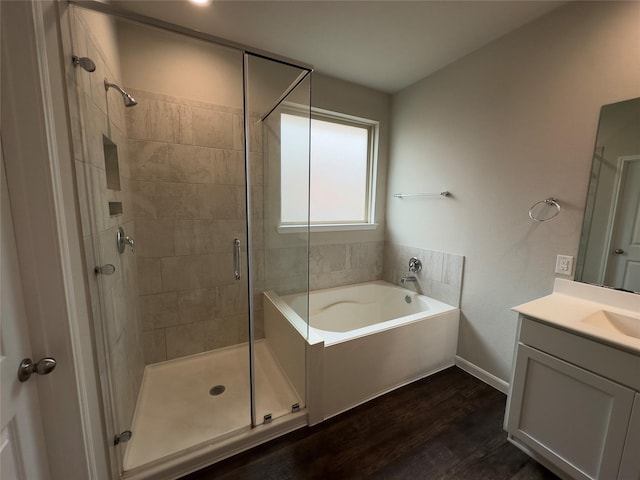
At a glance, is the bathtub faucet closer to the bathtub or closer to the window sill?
the bathtub

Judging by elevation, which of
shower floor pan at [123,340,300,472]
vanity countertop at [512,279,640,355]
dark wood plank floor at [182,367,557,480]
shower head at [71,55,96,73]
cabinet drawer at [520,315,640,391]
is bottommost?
dark wood plank floor at [182,367,557,480]

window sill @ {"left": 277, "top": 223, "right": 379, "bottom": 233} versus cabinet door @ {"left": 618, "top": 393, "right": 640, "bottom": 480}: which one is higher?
window sill @ {"left": 277, "top": 223, "right": 379, "bottom": 233}

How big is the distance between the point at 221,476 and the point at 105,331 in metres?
0.97

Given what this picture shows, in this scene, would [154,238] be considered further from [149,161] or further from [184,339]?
[184,339]

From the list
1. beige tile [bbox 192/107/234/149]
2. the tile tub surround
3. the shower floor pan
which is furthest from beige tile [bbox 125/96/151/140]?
the tile tub surround

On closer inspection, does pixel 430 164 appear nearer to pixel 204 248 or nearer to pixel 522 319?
pixel 522 319

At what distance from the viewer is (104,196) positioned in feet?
4.31

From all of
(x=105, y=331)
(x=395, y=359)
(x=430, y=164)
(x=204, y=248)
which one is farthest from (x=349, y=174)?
(x=105, y=331)

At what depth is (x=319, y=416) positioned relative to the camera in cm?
166

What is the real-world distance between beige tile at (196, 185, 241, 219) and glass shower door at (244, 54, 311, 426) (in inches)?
7.9

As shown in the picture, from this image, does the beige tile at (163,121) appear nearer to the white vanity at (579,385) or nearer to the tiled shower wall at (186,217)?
the tiled shower wall at (186,217)

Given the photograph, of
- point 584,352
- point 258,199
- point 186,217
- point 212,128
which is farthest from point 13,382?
point 584,352

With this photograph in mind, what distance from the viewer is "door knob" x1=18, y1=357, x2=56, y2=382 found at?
2.39ft

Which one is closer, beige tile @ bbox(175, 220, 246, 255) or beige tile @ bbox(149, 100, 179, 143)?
beige tile @ bbox(149, 100, 179, 143)
